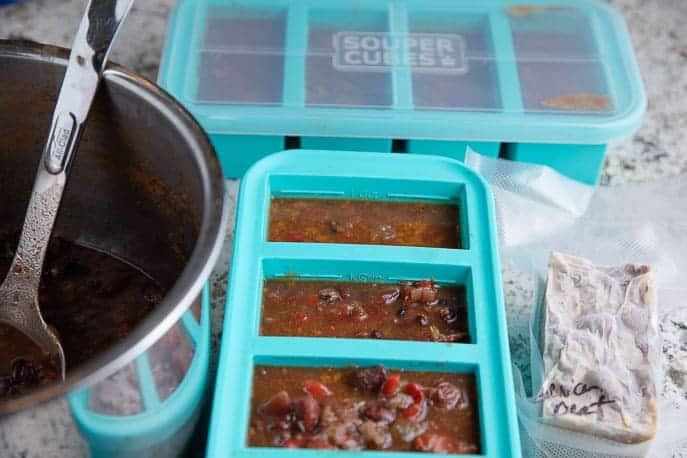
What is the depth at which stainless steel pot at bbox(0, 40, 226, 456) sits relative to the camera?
2.81 ft

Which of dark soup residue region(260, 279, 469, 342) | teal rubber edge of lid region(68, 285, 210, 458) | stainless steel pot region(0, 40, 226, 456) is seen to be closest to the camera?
teal rubber edge of lid region(68, 285, 210, 458)

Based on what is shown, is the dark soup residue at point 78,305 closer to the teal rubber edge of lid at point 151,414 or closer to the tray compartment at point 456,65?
the teal rubber edge of lid at point 151,414

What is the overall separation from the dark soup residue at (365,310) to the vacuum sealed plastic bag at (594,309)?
0.11 m

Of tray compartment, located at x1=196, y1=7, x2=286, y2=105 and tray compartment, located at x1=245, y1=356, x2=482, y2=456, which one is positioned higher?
tray compartment, located at x1=196, y1=7, x2=286, y2=105

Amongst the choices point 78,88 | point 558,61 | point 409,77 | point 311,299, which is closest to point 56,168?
point 78,88

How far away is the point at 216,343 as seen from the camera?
1.08 m

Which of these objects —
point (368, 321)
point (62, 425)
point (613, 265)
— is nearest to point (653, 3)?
point (613, 265)

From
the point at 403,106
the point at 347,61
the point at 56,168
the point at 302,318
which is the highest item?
the point at 347,61

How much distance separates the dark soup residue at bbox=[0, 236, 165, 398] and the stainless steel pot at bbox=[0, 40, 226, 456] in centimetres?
2

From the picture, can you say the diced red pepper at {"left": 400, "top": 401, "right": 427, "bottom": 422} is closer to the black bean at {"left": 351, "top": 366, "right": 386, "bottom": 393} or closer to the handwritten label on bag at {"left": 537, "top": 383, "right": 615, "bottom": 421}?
the black bean at {"left": 351, "top": 366, "right": 386, "bottom": 393}

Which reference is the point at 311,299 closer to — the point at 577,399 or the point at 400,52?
the point at 577,399

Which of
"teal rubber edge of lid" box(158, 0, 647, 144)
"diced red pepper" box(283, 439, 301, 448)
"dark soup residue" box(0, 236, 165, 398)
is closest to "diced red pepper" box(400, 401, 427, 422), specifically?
"diced red pepper" box(283, 439, 301, 448)

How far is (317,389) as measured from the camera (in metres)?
0.90

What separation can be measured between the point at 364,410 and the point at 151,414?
0.71 feet
